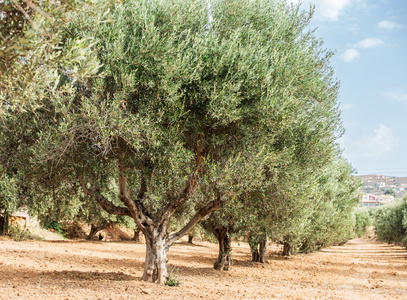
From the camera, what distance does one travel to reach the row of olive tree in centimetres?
884

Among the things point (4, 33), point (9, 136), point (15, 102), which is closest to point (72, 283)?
point (9, 136)

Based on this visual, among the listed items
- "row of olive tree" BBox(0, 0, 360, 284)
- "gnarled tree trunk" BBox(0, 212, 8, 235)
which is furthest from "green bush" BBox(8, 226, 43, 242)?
"row of olive tree" BBox(0, 0, 360, 284)

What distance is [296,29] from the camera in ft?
39.7

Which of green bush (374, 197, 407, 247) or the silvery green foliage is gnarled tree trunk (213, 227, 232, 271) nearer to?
the silvery green foliage

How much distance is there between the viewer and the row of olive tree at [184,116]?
8.84 meters

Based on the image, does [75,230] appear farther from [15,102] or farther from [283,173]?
[15,102]

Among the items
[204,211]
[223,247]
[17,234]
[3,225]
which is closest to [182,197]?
[204,211]

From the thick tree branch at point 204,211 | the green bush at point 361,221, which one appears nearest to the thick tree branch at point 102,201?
the thick tree branch at point 204,211

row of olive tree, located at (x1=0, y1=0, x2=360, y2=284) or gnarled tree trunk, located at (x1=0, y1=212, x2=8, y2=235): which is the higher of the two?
row of olive tree, located at (x1=0, y1=0, x2=360, y2=284)

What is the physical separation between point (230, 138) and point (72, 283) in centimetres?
681

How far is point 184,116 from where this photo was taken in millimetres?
9664

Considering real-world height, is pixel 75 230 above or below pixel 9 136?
below

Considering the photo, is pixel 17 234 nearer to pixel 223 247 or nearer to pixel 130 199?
pixel 223 247

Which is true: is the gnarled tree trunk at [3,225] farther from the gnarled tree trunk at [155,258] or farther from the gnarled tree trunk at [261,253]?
the gnarled tree trunk at [261,253]
